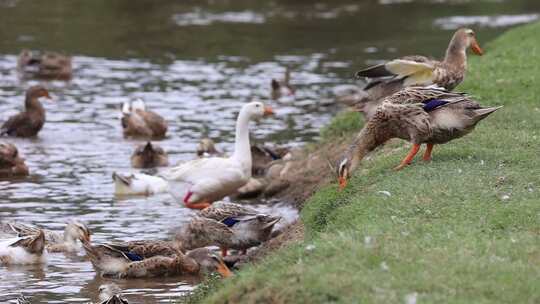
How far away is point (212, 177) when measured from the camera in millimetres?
15992

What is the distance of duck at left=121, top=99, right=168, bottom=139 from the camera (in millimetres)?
21672

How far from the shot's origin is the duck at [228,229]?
13.5 meters

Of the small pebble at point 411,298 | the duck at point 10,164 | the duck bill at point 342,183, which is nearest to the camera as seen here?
the small pebble at point 411,298

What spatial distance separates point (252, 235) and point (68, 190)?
4.66 metres

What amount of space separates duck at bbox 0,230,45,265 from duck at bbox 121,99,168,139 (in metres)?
8.25

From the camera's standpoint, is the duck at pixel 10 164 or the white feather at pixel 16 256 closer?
the white feather at pixel 16 256

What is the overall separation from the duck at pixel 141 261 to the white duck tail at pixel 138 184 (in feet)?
12.7

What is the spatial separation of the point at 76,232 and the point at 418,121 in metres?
4.28

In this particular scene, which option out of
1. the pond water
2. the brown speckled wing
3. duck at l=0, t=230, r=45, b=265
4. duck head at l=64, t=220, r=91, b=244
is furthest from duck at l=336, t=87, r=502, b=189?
duck at l=0, t=230, r=45, b=265

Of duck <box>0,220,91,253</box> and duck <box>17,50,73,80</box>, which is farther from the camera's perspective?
duck <box>17,50,73,80</box>

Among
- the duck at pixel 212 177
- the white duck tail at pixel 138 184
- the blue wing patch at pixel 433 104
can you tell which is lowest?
the white duck tail at pixel 138 184

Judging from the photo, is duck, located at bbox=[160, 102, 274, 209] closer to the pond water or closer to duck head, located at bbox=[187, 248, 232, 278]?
the pond water

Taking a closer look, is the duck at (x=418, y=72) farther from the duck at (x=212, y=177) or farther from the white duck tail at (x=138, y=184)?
the white duck tail at (x=138, y=184)

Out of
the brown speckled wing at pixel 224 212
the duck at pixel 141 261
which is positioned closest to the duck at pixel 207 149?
the brown speckled wing at pixel 224 212
